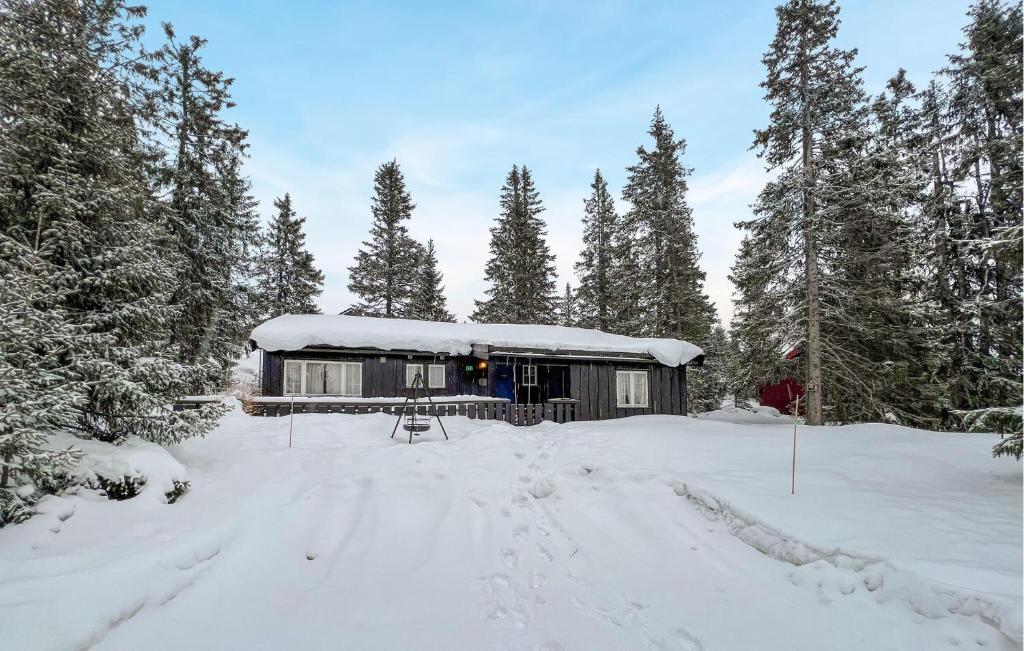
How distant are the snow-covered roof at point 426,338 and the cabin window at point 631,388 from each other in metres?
1.02

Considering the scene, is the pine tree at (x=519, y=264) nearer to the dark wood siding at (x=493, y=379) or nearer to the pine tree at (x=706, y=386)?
the pine tree at (x=706, y=386)

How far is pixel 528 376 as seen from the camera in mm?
16859

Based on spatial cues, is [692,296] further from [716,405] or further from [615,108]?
[615,108]

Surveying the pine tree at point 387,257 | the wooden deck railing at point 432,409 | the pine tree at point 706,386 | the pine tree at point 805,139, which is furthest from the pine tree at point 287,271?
the pine tree at point 805,139

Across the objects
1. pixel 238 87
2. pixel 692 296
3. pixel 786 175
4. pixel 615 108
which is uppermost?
pixel 238 87

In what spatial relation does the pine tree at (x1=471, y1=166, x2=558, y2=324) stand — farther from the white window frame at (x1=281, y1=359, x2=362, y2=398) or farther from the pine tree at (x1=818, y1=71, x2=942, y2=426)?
the pine tree at (x1=818, y1=71, x2=942, y2=426)

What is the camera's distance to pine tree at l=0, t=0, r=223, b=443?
4.86 metres

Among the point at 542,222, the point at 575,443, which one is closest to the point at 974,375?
Answer: the point at 575,443

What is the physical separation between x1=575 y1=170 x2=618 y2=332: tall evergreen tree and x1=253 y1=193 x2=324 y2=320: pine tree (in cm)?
1666

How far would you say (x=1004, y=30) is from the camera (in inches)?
490

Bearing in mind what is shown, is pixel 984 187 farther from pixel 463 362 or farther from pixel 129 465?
pixel 129 465

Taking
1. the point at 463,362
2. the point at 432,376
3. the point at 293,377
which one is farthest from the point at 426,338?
the point at 293,377

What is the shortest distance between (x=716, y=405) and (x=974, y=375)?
10.8m

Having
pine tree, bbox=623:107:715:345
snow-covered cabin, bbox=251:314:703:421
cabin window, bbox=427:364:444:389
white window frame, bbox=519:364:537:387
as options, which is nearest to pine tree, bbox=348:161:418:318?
snow-covered cabin, bbox=251:314:703:421
